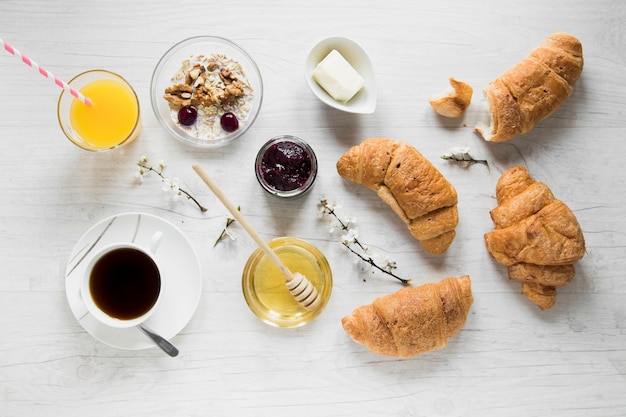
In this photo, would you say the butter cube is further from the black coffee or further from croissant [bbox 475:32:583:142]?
the black coffee

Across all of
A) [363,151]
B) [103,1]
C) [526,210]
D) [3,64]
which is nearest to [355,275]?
[363,151]

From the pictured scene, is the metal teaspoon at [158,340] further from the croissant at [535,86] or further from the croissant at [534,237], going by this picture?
the croissant at [535,86]

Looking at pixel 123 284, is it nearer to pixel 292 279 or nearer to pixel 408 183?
pixel 292 279

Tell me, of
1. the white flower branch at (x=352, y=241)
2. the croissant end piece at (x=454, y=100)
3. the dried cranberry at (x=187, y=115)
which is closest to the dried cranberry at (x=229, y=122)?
the dried cranberry at (x=187, y=115)

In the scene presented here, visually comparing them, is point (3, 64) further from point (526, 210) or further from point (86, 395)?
point (526, 210)

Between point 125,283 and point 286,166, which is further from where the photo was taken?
point 286,166

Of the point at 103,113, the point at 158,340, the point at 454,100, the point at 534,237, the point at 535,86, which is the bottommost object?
the point at 158,340

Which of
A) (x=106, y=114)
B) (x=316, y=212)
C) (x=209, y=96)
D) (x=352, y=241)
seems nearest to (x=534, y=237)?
(x=352, y=241)

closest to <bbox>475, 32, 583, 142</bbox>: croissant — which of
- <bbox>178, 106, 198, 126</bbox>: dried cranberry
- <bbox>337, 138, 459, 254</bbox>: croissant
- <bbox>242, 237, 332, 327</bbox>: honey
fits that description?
<bbox>337, 138, 459, 254</bbox>: croissant
